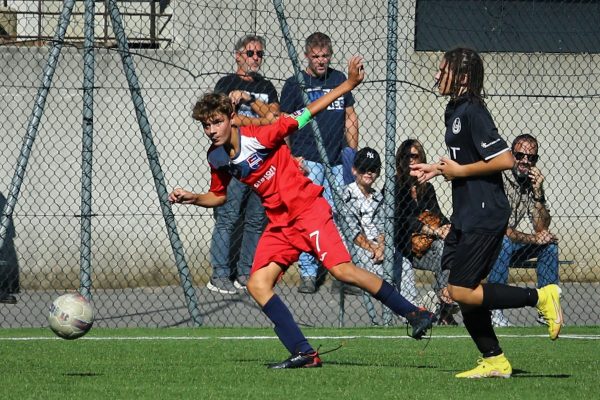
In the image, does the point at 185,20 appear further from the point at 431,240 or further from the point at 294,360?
the point at 294,360

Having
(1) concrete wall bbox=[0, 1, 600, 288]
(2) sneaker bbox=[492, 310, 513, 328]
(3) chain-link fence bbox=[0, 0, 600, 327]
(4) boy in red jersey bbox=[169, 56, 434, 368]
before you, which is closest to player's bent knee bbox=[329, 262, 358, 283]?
(4) boy in red jersey bbox=[169, 56, 434, 368]

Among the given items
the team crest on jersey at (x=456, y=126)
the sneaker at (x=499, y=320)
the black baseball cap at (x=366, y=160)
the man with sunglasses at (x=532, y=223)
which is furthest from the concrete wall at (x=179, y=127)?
the team crest on jersey at (x=456, y=126)

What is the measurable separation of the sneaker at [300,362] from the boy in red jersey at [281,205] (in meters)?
0.03

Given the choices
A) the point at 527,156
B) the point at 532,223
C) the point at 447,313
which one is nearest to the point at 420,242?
the point at 447,313

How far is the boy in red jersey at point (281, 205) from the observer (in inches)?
291

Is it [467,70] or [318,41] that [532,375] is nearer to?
[467,70]

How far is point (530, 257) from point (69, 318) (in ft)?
16.4

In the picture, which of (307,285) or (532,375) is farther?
(307,285)

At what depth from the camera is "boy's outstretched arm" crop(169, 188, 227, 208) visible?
7.49 m

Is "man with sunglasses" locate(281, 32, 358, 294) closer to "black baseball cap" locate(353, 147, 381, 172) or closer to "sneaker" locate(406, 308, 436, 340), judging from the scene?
"black baseball cap" locate(353, 147, 381, 172)

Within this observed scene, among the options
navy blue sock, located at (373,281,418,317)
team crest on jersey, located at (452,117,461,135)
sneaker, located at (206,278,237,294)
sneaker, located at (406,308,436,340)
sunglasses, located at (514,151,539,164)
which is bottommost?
sneaker, located at (206,278,237,294)

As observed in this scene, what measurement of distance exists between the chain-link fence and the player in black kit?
4796 millimetres

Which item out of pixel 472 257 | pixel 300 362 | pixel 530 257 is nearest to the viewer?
pixel 472 257

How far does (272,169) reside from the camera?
755 centimetres
